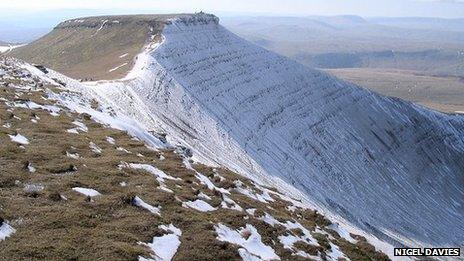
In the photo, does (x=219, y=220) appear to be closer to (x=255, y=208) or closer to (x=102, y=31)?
(x=255, y=208)

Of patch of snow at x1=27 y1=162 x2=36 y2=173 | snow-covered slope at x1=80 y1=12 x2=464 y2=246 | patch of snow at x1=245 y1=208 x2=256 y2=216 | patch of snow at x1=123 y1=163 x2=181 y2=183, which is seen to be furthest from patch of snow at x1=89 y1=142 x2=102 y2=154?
snow-covered slope at x1=80 y1=12 x2=464 y2=246

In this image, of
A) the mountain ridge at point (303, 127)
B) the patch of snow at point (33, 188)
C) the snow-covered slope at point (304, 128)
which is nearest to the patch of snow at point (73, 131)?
the patch of snow at point (33, 188)

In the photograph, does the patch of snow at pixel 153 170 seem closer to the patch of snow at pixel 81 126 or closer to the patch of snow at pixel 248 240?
the patch of snow at pixel 248 240

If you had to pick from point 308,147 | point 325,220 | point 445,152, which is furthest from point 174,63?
point 445,152

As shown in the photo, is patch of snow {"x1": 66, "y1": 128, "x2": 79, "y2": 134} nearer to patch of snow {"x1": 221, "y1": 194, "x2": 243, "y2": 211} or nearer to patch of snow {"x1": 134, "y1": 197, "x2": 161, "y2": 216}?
patch of snow {"x1": 134, "y1": 197, "x2": 161, "y2": 216}

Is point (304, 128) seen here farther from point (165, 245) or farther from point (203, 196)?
point (165, 245)
